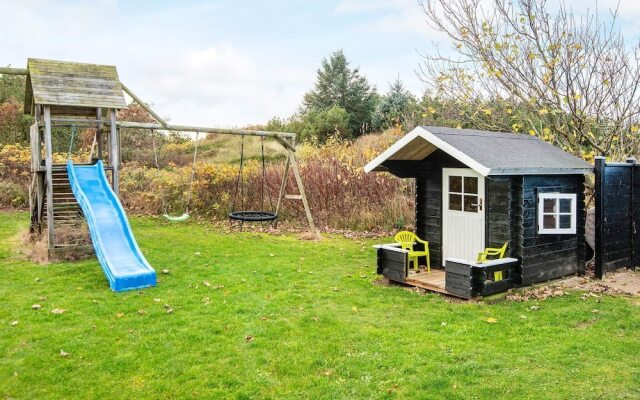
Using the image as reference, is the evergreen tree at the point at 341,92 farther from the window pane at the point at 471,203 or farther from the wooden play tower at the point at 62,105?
the window pane at the point at 471,203

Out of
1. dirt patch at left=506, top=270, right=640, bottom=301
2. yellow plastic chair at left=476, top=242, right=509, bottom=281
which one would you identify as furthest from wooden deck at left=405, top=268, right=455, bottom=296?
dirt patch at left=506, top=270, right=640, bottom=301

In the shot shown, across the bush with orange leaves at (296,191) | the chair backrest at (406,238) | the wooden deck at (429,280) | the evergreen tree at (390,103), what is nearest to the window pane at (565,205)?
the wooden deck at (429,280)

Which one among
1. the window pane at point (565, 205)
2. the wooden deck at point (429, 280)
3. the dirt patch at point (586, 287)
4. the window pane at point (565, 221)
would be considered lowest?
the dirt patch at point (586, 287)

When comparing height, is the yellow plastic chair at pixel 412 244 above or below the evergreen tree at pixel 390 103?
below

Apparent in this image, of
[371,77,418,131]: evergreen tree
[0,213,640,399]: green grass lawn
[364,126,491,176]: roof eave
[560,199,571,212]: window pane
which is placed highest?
[371,77,418,131]: evergreen tree

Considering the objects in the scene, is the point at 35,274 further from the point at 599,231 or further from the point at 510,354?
the point at 599,231

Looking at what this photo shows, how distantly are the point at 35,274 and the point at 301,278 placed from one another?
442 centimetres

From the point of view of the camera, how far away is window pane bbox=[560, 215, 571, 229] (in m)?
8.41

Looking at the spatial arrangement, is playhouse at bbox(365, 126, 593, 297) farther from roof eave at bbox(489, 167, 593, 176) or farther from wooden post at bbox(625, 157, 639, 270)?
wooden post at bbox(625, 157, 639, 270)

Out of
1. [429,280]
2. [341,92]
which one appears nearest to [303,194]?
[429,280]

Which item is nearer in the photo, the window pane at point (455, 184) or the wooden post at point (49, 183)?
the window pane at point (455, 184)

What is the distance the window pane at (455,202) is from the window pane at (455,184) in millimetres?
87

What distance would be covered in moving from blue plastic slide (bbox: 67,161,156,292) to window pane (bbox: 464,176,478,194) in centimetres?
504

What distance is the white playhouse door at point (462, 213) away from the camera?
8.31 m
